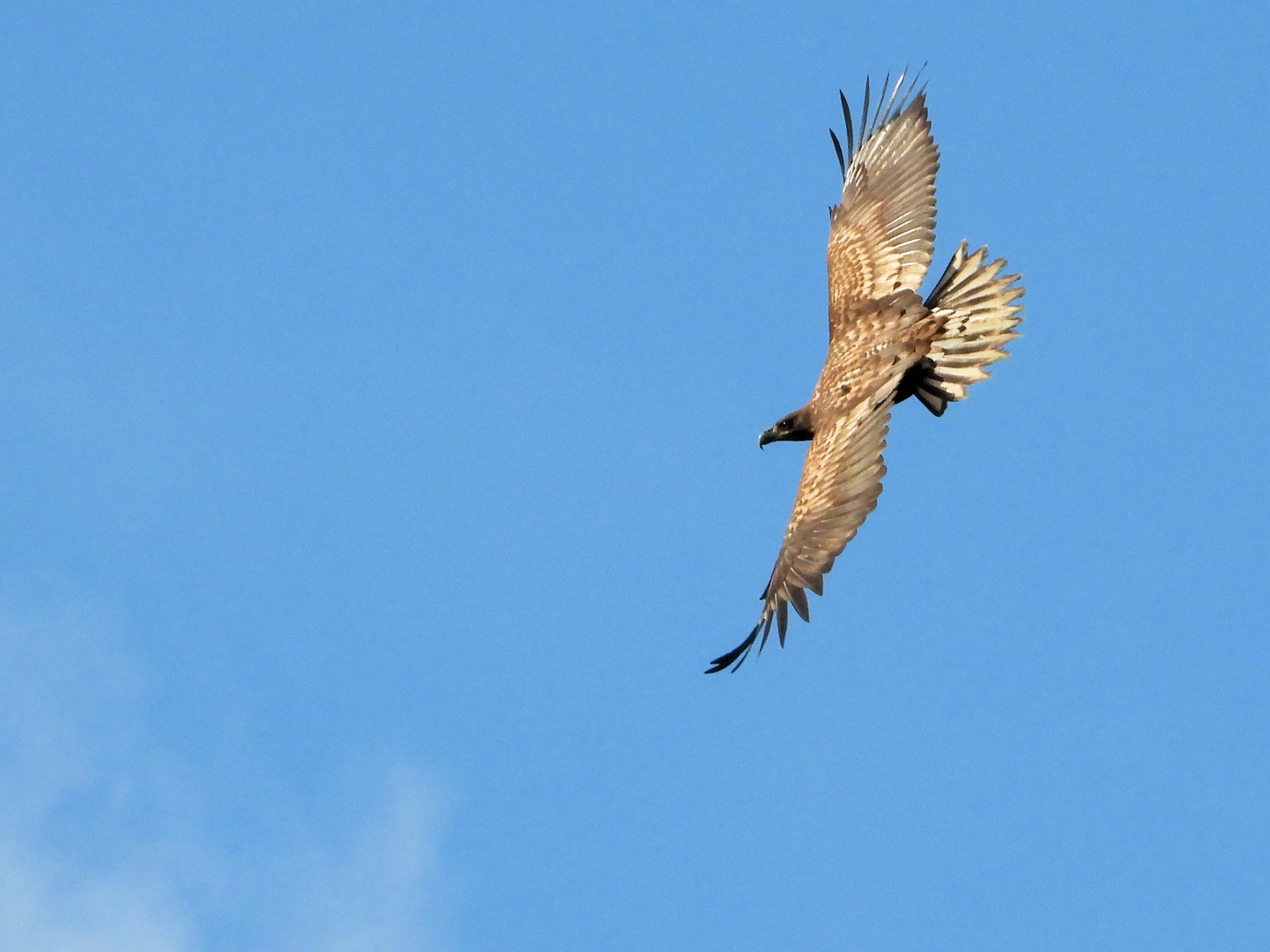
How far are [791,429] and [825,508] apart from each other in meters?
1.79

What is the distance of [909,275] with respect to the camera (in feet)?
47.6

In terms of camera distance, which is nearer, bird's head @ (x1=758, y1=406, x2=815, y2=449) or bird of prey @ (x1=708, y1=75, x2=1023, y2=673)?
bird of prey @ (x1=708, y1=75, x2=1023, y2=673)

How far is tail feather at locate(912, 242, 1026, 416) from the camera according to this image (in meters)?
13.2

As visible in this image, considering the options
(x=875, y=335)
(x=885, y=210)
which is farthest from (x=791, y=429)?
(x=885, y=210)

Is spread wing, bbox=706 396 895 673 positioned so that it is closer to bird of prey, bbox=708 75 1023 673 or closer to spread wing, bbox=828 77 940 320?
bird of prey, bbox=708 75 1023 673

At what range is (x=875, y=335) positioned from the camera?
13898mm

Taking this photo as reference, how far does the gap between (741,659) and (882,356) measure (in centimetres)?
301

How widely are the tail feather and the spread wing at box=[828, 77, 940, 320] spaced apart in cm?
95

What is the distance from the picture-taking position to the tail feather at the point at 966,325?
13.2 metres

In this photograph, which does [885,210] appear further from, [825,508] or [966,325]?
[825,508]

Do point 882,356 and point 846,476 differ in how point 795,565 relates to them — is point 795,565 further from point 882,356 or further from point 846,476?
point 882,356

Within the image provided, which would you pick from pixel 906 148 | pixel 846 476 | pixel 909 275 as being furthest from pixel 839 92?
pixel 846 476

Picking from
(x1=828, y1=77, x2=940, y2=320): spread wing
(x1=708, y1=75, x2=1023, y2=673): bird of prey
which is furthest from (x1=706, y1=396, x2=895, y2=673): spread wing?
(x1=828, y1=77, x2=940, y2=320): spread wing

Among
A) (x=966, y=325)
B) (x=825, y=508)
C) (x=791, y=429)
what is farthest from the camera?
(x=791, y=429)
